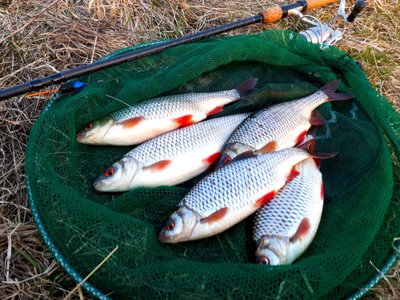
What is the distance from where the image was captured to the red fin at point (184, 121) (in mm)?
2355

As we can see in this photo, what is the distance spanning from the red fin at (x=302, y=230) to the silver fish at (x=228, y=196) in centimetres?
19

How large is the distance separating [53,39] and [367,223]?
2237 millimetres

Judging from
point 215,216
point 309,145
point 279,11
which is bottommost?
point 215,216

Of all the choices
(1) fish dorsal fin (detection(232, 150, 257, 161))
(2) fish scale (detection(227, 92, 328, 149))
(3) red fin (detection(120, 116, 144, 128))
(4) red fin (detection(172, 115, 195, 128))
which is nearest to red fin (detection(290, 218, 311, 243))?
(1) fish dorsal fin (detection(232, 150, 257, 161))

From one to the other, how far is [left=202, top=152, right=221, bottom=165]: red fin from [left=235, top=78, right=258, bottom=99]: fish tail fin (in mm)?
405

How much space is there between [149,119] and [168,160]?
27cm

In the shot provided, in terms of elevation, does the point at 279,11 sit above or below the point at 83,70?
above

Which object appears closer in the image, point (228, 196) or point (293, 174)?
point (228, 196)

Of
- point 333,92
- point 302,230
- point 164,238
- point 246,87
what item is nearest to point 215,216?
point 164,238

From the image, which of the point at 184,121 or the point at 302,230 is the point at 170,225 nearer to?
the point at 302,230

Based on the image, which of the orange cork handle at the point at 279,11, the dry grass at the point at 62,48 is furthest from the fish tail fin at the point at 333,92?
the dry grass at the point at 62,48

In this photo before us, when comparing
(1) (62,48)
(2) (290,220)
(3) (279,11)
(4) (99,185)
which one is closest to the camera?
(2) (290,220)

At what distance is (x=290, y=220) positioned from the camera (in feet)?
6.38

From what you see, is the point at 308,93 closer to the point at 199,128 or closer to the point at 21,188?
the point at 199,128
